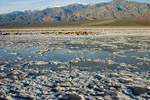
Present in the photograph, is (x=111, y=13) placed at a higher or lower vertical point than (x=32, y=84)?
higher

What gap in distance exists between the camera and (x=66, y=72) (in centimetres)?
595

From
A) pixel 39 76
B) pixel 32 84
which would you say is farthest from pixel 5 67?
pixel 32 84

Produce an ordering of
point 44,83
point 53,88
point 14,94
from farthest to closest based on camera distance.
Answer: point 44,83
point 53,88
point 14,94

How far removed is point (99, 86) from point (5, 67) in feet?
13.3

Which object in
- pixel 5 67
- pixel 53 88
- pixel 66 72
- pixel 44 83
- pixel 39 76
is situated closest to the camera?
pixel 53 88

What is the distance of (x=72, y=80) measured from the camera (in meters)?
5.12

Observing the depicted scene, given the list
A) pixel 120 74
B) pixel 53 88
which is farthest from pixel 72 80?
pixel 120 74

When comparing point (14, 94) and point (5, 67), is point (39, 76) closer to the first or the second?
point (14, 94)

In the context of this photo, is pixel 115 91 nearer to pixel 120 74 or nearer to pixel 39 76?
pixel 120 74

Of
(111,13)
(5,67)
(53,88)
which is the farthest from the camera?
(111,13)

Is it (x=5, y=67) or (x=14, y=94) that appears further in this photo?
(x=5, y=67)

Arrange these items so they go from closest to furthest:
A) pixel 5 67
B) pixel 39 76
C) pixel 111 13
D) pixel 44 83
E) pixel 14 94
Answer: pixel 14 94 → pixel 44 83 → pixel 39 76 → pixel 5 67 → pixel 111 13

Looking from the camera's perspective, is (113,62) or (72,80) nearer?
(72,80)

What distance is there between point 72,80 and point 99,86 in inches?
34.9
